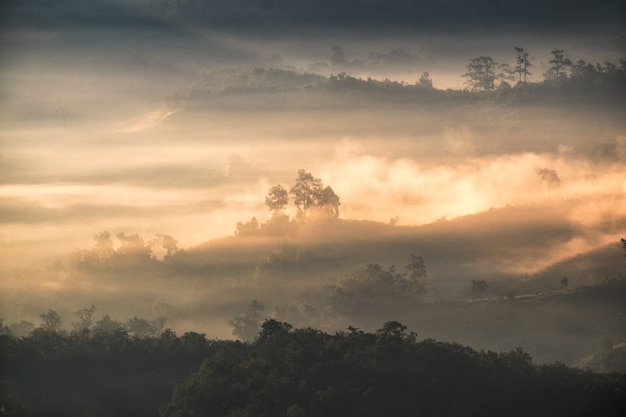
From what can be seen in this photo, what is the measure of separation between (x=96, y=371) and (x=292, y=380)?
2105cm

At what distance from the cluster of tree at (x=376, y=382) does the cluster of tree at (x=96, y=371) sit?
14.8 feet

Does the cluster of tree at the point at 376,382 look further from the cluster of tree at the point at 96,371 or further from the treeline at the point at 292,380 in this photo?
the cluster of tree at the point at 96,371

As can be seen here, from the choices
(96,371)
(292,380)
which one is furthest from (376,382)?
(96,371)

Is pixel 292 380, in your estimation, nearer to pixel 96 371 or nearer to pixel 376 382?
pixel 376 382

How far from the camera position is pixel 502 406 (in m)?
94.2

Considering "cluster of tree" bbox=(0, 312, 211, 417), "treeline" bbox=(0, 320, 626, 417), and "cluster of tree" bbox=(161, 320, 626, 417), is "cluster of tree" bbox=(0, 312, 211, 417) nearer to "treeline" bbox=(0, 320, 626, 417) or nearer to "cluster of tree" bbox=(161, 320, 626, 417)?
"treeline" bbox=(0, 320, 626, 417)

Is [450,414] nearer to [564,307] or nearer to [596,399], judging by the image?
[596,399]

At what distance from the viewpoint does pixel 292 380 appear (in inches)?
3531

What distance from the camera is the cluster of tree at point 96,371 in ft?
314

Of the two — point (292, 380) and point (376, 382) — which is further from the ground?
point (292, 380)

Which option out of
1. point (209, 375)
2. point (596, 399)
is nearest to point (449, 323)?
point (596, 399)

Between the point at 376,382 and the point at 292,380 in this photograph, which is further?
the point at 376,382

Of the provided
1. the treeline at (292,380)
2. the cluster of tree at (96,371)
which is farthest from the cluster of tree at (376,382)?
the cluster of tree at (96,371)

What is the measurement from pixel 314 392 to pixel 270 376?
10.6 feet
